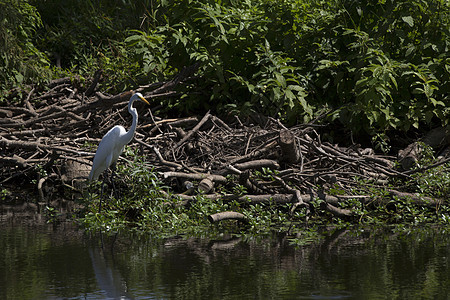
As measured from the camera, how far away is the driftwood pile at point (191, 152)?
8.76 meters

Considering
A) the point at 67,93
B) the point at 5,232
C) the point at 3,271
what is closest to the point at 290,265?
the point at 3,271

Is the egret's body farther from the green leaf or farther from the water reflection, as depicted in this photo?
the green leaf

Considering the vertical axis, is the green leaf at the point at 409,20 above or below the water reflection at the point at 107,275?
above

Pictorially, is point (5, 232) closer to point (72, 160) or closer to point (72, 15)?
point (72, 160)

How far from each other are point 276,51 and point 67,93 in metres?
4.55

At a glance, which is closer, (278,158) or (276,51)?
(278,158)

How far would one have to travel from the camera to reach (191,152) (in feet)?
34.2

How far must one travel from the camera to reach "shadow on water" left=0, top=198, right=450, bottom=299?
16.3 ft

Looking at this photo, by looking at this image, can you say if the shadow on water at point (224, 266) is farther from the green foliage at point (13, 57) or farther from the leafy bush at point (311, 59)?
the green foliage at point (13, 57)

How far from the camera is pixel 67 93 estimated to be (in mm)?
13188

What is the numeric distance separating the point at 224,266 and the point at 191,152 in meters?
4.68

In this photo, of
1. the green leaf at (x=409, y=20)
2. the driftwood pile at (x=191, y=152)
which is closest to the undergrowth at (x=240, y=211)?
the driftwood pile at (x=191, y=152)

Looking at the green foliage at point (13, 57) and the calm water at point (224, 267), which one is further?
the green foliage at point (13, 57)

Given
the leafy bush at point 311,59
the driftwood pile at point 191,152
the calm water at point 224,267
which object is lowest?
the calm water at point 224,267
